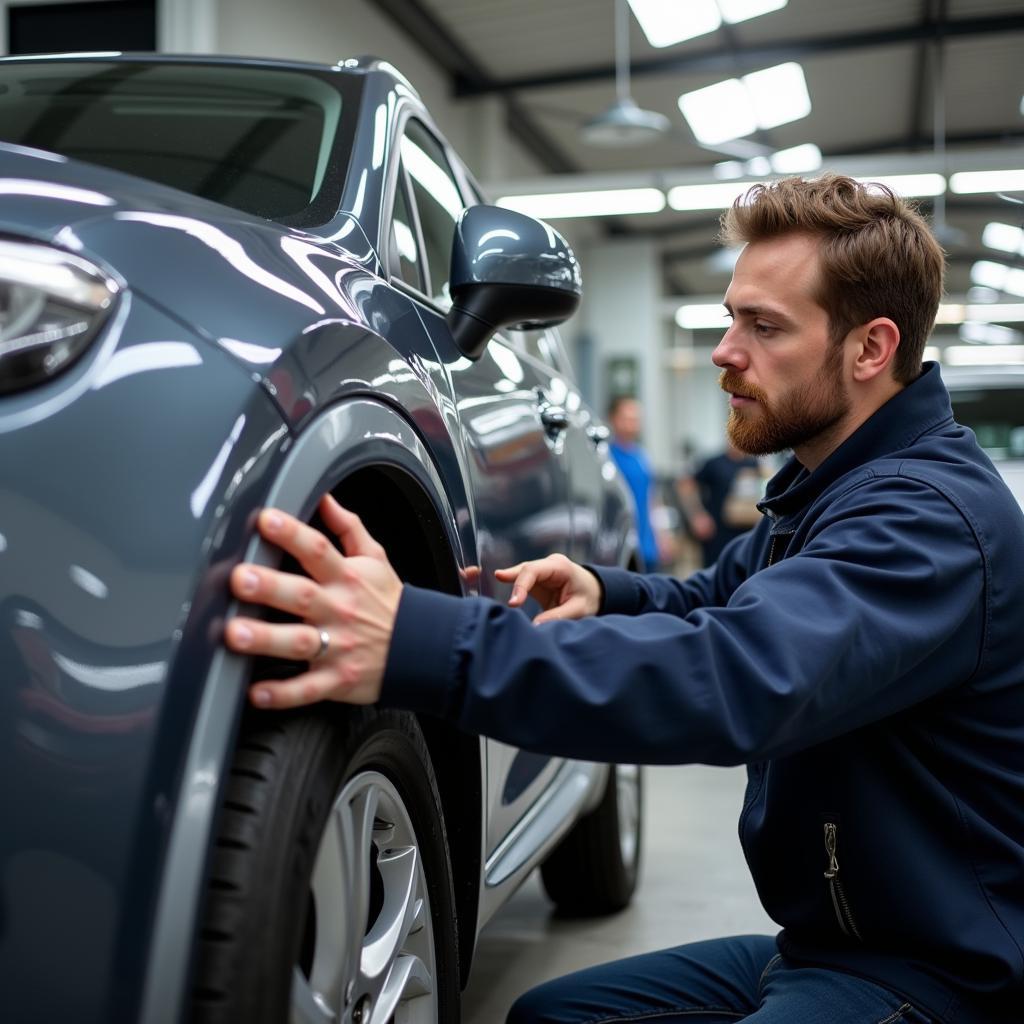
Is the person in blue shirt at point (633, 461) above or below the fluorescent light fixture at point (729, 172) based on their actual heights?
below

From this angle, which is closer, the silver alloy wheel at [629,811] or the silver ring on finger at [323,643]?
the silver ring on finger at [323,643]

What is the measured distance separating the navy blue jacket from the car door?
1.32 feet

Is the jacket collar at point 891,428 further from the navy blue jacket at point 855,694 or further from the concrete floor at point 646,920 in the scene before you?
the concrete floor at point 646,920

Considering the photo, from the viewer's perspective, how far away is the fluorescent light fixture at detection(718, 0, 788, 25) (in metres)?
10.9

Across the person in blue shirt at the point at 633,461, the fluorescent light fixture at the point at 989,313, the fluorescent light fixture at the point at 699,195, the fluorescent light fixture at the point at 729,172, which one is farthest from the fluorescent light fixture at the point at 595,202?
the fluorescent light fixture at the point at 989,313

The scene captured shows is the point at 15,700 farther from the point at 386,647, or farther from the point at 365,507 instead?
the point at 365,507

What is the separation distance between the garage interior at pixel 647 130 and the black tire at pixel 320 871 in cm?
118

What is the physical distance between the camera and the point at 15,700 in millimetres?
939

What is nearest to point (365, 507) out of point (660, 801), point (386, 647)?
point (386, 647)

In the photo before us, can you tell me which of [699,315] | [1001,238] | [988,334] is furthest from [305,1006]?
[988,334]

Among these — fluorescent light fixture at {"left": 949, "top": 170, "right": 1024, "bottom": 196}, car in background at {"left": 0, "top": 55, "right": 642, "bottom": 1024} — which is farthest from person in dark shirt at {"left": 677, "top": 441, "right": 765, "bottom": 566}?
car in background at {"left": 0, "top": 55, "right": 642, "bottom": 1024}

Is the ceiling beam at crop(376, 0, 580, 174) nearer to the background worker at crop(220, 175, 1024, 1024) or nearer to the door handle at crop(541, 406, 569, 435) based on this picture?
the door handle at crop(541, 406, 569, 435)

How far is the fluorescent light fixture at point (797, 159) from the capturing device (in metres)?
13.7

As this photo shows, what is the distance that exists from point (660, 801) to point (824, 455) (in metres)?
3.04
